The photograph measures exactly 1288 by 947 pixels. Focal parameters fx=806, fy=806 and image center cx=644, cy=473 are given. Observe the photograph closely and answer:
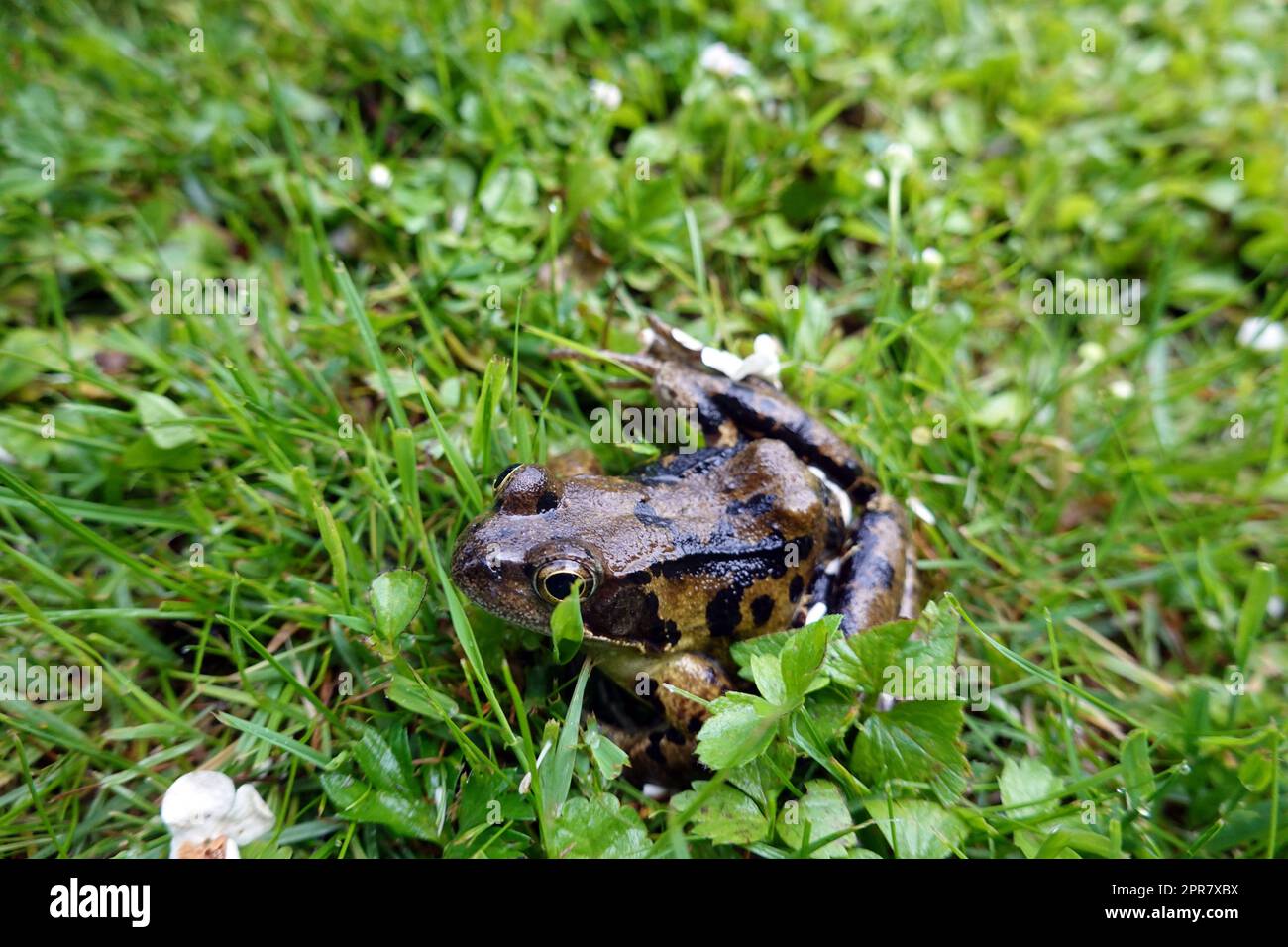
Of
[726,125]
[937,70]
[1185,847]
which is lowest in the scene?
[1185,847]

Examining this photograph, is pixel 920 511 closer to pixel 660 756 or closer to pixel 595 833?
pixel 660 756

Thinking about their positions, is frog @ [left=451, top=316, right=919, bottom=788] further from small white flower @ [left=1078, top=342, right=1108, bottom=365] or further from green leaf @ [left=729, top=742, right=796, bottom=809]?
small white flower @ [left=1078, top=342, right=1108, bottom=365]

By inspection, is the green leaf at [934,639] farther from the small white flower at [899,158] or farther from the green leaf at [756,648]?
the small white flower at [899,158]

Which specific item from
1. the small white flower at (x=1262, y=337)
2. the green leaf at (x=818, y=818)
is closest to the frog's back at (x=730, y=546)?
the green leaf at (x=818, y=818)

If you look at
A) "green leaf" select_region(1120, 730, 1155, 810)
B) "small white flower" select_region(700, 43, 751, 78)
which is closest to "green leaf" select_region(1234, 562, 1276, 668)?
"green leaf" select_region(1120, 730, 1155, 810)

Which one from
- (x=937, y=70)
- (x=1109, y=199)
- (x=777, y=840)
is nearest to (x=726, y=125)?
(x=937, y=70)
